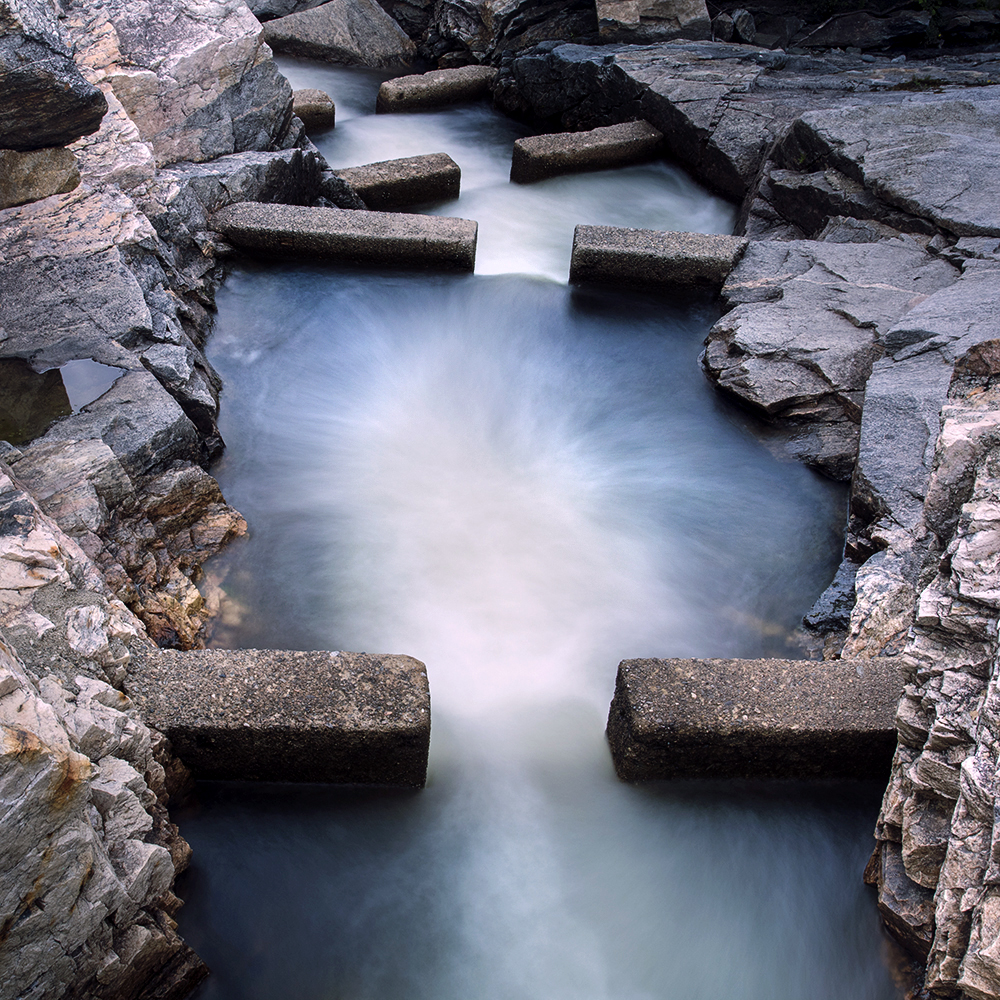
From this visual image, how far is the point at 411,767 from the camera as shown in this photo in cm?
299

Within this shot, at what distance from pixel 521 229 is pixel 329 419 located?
2814 mm

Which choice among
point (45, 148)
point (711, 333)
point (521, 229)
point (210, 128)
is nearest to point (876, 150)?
point (711, 333)

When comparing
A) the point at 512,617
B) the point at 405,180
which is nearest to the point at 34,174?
the point at 512,617

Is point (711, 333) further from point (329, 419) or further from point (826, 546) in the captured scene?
point (329, 419)

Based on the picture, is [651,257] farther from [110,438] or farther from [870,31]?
[870,31]

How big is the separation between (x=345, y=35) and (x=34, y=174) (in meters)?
7.18

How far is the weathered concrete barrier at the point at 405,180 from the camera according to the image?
6.68 meters

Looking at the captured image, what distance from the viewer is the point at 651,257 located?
565 centimetres

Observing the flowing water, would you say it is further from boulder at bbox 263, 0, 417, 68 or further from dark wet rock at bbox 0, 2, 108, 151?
boulder at bbox 263, 0, 417, 68

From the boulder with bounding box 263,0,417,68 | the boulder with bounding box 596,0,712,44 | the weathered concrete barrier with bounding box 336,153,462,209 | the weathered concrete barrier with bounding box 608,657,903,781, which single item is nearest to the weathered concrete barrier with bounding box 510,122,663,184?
the weathered concrete barrier with bounding box 336,153,462,209

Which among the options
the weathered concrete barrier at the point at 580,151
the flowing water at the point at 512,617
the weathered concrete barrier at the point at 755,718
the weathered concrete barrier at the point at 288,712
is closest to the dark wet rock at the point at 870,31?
the weathered concrete barrier at the point at 580,151

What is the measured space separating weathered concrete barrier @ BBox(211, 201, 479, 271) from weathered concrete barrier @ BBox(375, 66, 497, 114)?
3489 mm

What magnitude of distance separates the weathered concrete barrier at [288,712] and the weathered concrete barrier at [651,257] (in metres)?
3.68

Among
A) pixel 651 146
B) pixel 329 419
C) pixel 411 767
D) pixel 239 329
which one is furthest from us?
pixel 651 146
